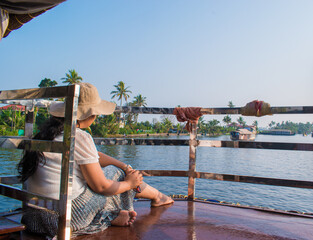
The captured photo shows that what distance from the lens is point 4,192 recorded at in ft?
4.67

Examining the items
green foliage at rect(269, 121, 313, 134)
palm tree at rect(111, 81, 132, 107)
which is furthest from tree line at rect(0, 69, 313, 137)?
green foliage at rect(269, 121, 313, 134)

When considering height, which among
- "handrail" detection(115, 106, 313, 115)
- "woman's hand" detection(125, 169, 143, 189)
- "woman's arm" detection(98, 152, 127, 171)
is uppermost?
"handrail" detection(115, 106, 313, 115)

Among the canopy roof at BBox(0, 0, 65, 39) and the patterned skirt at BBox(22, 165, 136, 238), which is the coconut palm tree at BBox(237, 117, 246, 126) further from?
the canopy roof at BBox(0, 0, 65, 39)

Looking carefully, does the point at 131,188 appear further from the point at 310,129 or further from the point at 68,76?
the point at 310,129

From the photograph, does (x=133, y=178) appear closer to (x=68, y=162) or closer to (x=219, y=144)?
(x=68, y=162)

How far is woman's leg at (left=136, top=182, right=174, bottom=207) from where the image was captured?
2.20m

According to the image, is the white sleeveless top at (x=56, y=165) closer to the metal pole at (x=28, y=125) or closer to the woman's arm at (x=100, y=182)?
the woman's arm at (x=100, y=182)

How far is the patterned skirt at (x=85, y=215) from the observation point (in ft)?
5.15

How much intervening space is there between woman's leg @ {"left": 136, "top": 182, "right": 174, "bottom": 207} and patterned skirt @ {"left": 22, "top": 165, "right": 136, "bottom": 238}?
0.35 metres

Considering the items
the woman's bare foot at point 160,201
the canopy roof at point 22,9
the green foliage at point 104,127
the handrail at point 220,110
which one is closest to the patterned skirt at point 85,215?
the woman's bare foot at point 160,201

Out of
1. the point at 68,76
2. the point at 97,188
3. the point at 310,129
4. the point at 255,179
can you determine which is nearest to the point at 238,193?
the point at 255,179

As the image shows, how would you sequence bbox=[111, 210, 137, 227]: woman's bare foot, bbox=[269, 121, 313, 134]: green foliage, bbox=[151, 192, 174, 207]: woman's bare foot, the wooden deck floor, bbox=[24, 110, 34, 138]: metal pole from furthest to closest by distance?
bbox=[269, 121, 313, 134]: green foliage < bbox=[151, 192, 174, 207]: woman's bare foot < bbox=[24, 110, 34, 138]: metal pole < bbox=[111, 210, 137, 227]: woman's bare foot < the wooden deck floor

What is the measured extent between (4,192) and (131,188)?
0.79 metres

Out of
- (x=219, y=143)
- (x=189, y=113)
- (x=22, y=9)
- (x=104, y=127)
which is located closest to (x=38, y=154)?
(x=22, y=9)
